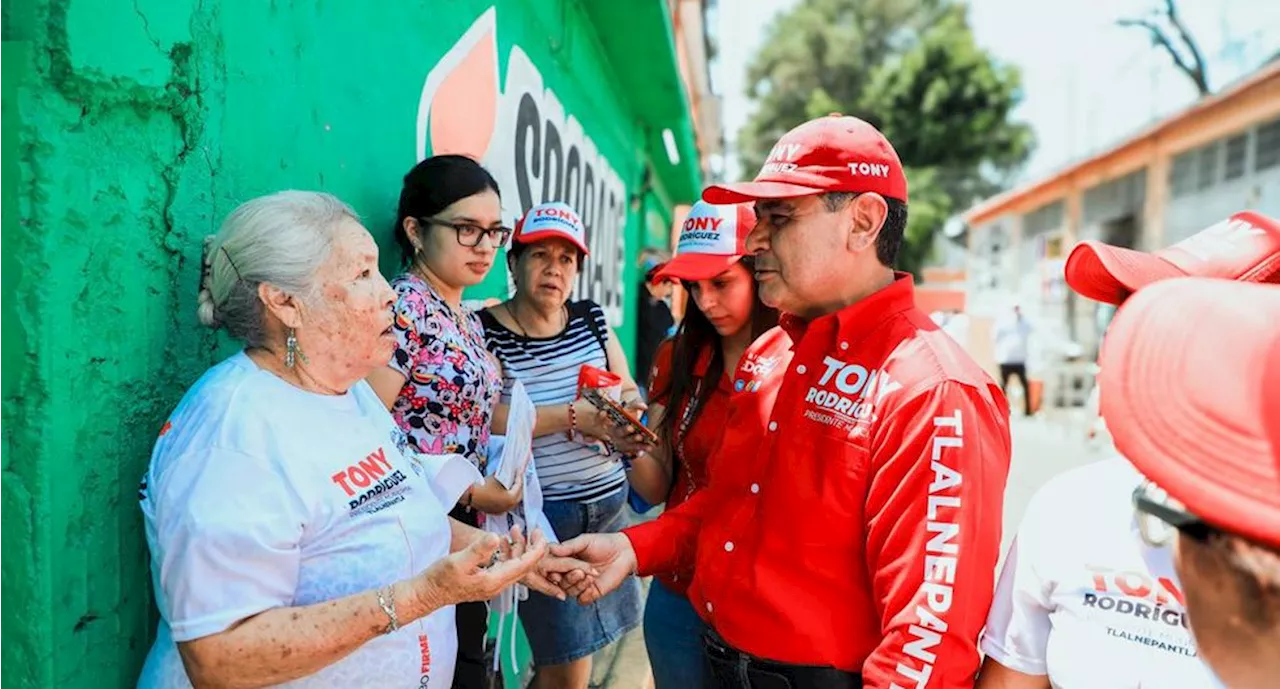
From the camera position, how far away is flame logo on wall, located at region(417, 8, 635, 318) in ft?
9.81

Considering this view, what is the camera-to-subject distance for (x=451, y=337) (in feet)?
7.19

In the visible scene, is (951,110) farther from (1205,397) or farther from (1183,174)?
(1205,397)

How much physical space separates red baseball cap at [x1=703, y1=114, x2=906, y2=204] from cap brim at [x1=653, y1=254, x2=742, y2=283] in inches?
27.7

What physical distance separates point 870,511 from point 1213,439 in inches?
37.0

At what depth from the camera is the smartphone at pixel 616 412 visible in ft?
8.43

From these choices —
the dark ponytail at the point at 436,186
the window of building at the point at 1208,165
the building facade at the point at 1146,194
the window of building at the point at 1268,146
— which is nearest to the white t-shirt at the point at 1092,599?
the dark ponytail at the point at 436,186


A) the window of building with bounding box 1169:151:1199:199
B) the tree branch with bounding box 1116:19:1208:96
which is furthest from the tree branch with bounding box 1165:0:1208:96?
the window of building with bounding box 1169:151:1199:199

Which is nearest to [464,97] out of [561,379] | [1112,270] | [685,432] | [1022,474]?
[561,379]

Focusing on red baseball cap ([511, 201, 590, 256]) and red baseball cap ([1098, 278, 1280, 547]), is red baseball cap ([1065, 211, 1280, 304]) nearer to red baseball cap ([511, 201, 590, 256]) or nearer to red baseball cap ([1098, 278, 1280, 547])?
red baseball cap ([1098, 278, 1280, 547])

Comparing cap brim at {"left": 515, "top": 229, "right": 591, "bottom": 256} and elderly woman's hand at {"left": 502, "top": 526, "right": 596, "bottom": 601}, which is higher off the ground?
cap brim at {"left": 515, "top": 229, "right": 591, "bottom": 256}

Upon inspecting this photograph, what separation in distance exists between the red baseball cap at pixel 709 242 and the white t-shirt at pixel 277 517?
115 centimetres

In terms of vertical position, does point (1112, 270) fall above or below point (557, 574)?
above

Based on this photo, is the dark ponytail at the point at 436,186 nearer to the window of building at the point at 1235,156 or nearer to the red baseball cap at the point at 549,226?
the red baseball cap at the point at 549,226

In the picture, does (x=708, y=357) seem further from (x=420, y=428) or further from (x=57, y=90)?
(x=57, y=90)
